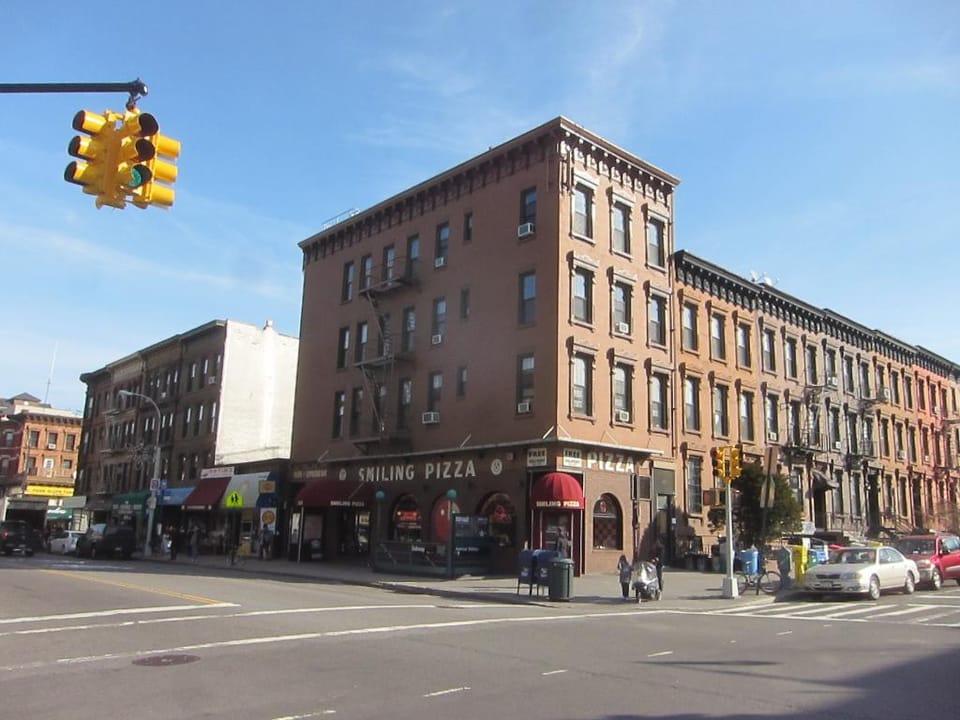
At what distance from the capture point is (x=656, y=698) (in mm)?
8359

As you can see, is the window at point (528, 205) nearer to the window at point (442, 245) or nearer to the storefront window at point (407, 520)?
the window at point (442, 245)

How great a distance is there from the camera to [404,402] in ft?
115

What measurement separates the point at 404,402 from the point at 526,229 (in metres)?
9.62

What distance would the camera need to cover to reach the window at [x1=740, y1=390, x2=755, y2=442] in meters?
37.6

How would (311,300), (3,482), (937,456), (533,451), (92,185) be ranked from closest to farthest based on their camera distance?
1. (92,185)
2. (533,451)
3. (311,300)
4. (937,456)
5. (3,482)

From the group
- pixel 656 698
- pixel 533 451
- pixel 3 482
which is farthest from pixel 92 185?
pixel 3 482

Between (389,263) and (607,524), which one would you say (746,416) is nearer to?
(607,524)

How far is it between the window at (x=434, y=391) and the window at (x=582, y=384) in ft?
20.8

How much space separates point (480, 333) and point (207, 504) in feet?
67.4

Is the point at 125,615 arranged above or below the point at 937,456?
below

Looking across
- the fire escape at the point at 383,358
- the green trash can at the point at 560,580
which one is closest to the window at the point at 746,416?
the fire escape at the point at 383,358

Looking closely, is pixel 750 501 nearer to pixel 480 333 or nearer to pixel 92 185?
pixel 480 333

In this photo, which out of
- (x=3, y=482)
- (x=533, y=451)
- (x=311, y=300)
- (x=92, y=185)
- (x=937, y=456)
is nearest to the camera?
(x=92, y=185)

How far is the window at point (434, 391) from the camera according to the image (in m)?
33.1
